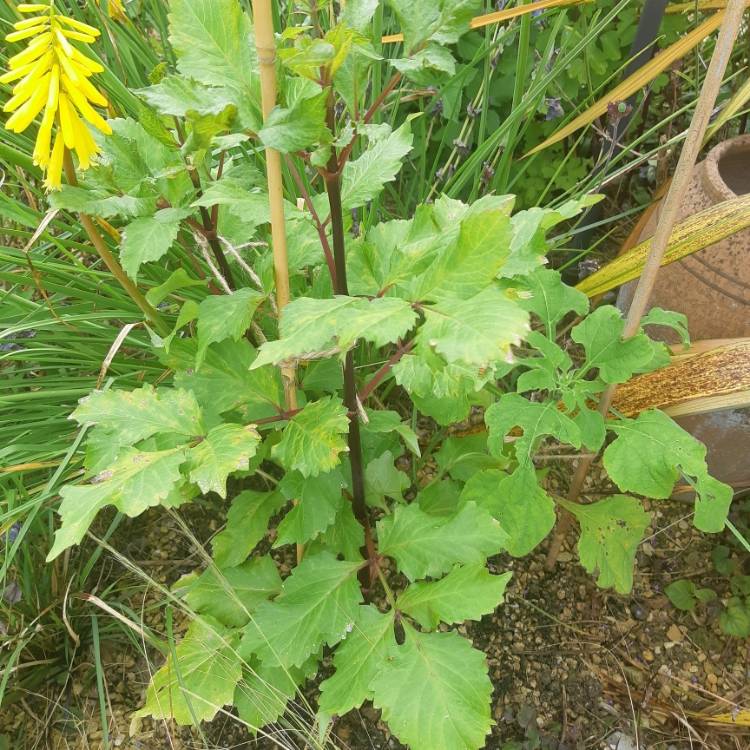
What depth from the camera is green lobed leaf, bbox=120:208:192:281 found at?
2.75ft

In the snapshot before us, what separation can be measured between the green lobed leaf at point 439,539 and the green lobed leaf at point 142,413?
1.17 feet

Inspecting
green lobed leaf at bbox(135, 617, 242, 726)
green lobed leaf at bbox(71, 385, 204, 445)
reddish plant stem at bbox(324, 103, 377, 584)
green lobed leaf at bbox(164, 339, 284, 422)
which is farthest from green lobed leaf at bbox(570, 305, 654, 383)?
green lobed leaf at bbox(135, 617, 242, 726)

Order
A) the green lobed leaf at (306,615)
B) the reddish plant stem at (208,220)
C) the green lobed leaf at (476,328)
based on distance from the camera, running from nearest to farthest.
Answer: the green lobed leaf at (476,328)
the reddish plant stem at (208,220)
the green lobed leaf at (306,615)

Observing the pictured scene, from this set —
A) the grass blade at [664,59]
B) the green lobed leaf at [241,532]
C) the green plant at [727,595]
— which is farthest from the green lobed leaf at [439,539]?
the grass blade at [664,59]

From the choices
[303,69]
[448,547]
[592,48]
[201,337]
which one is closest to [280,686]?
[448,547]

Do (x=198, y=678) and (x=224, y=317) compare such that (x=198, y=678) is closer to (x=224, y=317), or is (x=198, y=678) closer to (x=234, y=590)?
(x=234, y=590)

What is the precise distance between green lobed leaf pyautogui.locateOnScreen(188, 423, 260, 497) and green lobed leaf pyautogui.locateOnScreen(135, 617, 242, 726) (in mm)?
360

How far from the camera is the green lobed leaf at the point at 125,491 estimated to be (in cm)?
78

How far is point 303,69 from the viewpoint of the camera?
2.13 feet

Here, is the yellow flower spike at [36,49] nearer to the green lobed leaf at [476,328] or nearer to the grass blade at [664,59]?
the green lobed leaf at [476,328]

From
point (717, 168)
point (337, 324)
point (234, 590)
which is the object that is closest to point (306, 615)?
point (234, 590)

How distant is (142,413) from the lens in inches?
36.2

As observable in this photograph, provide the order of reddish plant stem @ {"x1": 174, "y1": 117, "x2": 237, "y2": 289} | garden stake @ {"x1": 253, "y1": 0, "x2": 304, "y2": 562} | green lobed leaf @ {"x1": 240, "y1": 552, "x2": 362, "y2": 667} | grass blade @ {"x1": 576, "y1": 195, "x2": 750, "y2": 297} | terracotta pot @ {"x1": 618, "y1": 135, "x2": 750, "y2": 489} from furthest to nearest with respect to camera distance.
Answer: terracotta pot @ {"x1": 618, "y1": 135, "x2": 750, "y2": 489} < grass blade @ {"x1": 576, "y1": 195, "x2": 750, "y2": 297} < green lobed leaf @ {"x1": 240, "y1": 552, "x2": 362, "y2": 667} < reddish plant stem @ {"x1": 174, "y1": 117, "x2": 237, "y2": 289} < garden stake @ {"x1": 253, "y1": 0, "x2": 304, "y2": 562}

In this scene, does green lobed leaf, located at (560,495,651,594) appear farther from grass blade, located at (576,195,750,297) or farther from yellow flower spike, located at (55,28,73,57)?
yellow flower spike, located at (55,28,73,57)
